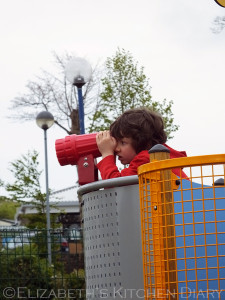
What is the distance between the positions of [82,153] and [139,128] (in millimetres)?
341

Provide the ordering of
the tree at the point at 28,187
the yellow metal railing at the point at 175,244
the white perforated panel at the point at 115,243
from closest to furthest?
the yellow metal railing at the point at 175,244, the white perforated panel at the point at 115,243, the tree at the point at 28,187

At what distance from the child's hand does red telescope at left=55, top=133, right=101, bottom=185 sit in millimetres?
53

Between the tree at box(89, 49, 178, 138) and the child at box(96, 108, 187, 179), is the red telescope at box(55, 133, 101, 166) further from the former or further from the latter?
the tree at box(89, 49, 178, 138)

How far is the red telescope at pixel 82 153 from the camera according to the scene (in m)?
3.66

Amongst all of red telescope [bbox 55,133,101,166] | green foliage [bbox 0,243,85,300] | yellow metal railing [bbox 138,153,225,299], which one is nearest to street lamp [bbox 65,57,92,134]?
green foliage [bbox 0,243,85,300]

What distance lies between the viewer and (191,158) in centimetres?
247

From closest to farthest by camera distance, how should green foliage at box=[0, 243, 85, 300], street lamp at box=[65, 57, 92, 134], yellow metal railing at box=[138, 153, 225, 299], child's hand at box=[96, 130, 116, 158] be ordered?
yellow metal railing at box=[138, 153, 225, 299]
child's hand at box=[96, 130, 116, 158]
green foliage at box=[0, 243, 85, 300]
street lamp at box=[65, 57, 92, 134]

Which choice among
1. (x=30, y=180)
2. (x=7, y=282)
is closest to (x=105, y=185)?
(x=7, y=282)

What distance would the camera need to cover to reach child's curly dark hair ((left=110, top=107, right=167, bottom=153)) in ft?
11.8

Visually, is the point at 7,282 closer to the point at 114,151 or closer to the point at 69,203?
the point at 114,151

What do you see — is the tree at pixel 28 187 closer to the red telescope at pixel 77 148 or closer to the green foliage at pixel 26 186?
the green foliage at pixel 26 186

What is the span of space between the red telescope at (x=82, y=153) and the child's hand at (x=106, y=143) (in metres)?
0.05

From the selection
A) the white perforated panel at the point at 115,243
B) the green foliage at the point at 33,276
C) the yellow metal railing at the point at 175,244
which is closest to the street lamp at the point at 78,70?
the green foliage at the point at 33,276

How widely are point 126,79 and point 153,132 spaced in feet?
38.8
